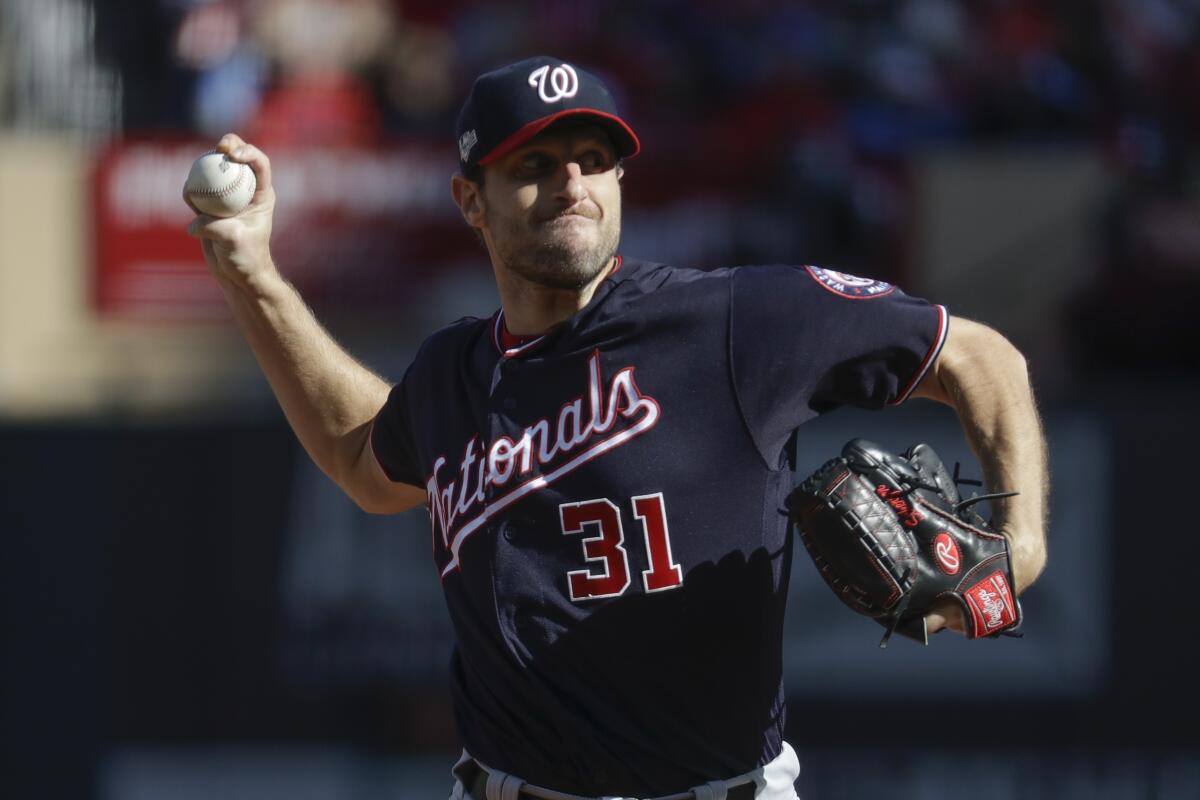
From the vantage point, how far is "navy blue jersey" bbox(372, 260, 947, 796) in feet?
9.11

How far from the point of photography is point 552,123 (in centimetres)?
285

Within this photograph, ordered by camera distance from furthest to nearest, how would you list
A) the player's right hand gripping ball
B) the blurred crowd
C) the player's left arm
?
1. the blurred crowd
2. the player's left arm
3. the player's right hand gripping ball

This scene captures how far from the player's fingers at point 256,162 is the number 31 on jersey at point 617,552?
1018 millimetres

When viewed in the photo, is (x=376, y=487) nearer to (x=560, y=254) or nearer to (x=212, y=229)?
(x=212, y=229)

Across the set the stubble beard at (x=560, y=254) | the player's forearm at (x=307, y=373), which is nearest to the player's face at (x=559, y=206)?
the stubble beard at (x=560, y=254)

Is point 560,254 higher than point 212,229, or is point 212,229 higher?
point 212,229

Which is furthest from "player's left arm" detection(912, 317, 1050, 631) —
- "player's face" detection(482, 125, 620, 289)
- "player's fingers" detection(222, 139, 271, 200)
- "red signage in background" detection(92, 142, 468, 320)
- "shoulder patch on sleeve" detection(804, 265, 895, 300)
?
"red signage in background" detection(92, 142, 468, 320)

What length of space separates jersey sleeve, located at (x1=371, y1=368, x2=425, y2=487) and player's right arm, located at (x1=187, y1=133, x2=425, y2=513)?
0.11 feet

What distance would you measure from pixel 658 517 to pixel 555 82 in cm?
78

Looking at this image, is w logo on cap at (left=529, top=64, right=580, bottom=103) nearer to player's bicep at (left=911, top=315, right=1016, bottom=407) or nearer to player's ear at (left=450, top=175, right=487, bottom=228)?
player's ear at (left=450, top=175, right=487, bottom=228)

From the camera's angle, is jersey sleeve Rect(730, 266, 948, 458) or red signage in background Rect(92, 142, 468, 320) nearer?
jersey sleeve Rect(730, 266, 948, 458)

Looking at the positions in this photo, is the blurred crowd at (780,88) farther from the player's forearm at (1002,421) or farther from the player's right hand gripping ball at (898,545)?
the player's right hand gripping ball at (898,545)

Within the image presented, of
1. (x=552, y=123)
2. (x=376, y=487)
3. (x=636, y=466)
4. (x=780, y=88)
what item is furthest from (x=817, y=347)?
(x=780, y=88)

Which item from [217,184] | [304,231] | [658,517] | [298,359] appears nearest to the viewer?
[658,517]
